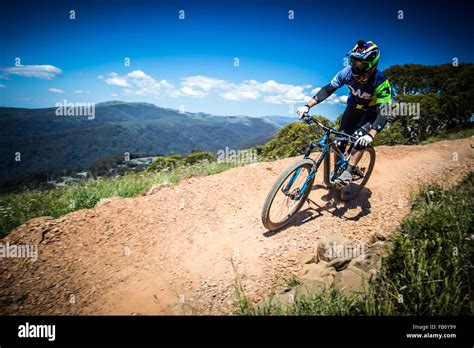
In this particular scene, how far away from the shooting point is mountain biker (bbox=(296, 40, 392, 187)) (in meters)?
4.36

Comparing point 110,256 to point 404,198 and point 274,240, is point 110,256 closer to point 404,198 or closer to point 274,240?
point 274,240

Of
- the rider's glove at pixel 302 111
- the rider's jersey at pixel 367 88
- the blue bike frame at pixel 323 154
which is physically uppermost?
the rider's jersey at pixel 367 88

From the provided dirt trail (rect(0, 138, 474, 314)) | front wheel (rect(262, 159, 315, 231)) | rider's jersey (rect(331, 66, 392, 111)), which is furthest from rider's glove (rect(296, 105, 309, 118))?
dirt trail (rect(0, 138, 474, 314))

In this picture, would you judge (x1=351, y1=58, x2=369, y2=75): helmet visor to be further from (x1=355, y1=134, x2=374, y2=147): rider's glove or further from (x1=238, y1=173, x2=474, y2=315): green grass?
(x1=238, y1=173, x2=474, y2=315): green grass

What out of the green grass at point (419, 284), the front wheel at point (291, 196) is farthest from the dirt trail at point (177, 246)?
the green grass at point (419, 284)

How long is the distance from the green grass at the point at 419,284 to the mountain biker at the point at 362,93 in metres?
1.92

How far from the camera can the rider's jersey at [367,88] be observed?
189 inches

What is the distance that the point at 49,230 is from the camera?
4.84 metres

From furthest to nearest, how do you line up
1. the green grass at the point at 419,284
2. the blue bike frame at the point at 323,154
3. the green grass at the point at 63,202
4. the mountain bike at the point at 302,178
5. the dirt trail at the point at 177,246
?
1. the green grass at the point at 63,202
2. the blue bike frame at the point at 323,154
3. the mountain bike at the point at 302,178
4. the dirt trail at the point at 177,246
5. the green grass at the point at 419,284

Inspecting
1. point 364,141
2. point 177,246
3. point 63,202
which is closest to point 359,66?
point 364,141

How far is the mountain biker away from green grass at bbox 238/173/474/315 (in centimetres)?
192

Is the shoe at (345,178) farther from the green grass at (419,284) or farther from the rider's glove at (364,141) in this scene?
the green grass at (419,284)
